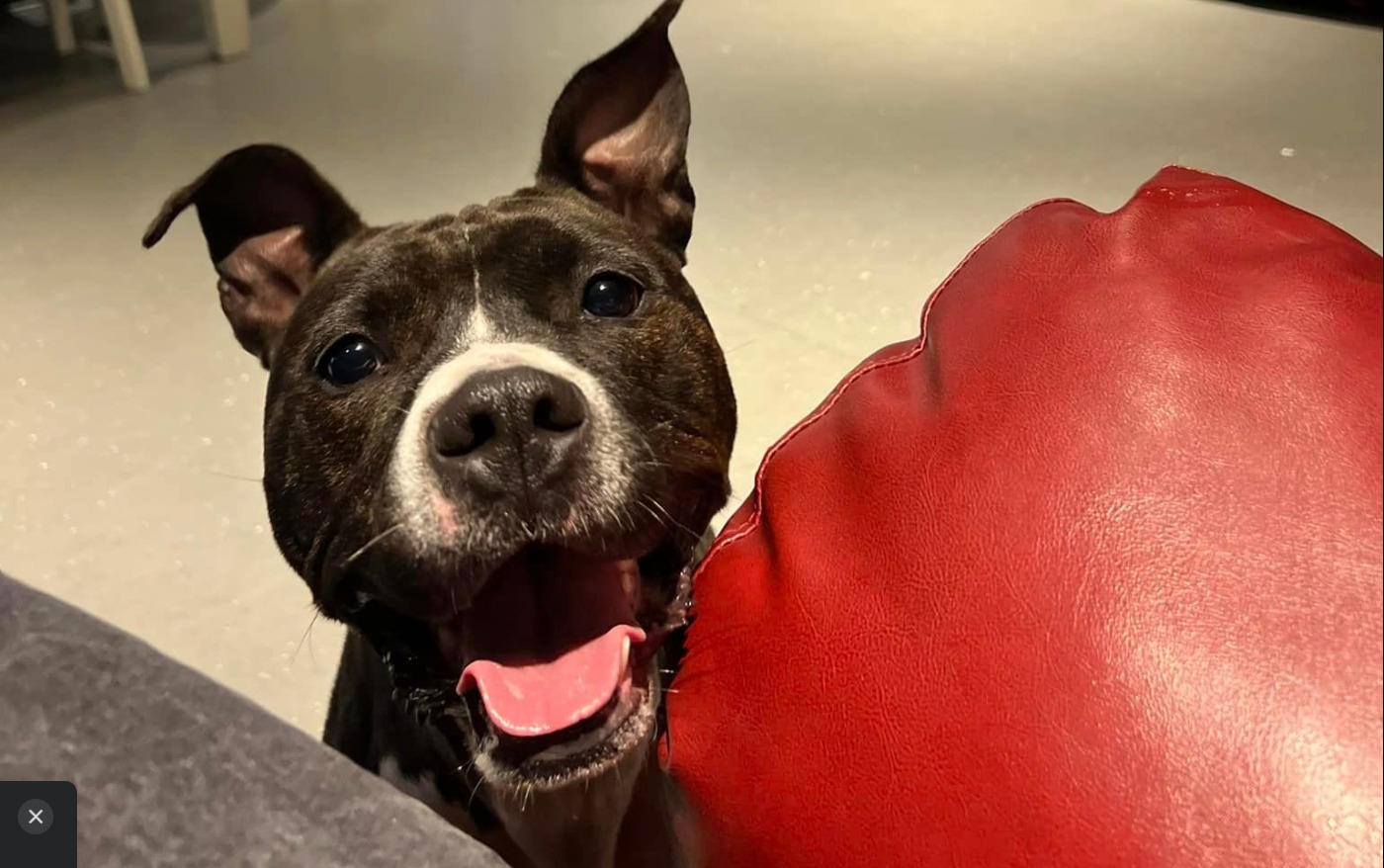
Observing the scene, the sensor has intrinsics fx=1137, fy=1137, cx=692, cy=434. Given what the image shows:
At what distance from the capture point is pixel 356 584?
118 centimetres

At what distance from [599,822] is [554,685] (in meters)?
0.35

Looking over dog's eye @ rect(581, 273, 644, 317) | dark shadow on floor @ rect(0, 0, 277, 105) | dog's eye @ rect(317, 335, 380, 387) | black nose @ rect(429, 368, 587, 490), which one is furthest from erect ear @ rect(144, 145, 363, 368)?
dark shadow on floor @ rect(0, 0, 277, 105)

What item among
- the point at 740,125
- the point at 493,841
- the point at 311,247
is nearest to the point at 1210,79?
the point at 740,125

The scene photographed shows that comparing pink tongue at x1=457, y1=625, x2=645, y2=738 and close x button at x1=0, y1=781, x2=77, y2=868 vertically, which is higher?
close x button at x1=0, y1=781, x2=77, y2=868

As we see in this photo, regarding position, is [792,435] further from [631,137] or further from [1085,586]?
[631,137]

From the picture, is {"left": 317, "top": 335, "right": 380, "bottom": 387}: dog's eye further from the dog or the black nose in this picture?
the black nose

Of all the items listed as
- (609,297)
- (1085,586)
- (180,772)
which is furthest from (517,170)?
(1085,586)

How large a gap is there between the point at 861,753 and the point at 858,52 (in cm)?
327

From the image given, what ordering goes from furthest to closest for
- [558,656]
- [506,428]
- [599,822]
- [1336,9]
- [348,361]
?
1. [1336,9]
2. [599,822]
3. [348,361]
4. [558,656]
5. [506,428]

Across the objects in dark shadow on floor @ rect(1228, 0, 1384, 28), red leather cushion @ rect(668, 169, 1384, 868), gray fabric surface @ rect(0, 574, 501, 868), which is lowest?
dark shadow on floor @ rect(1228, 0, 1384, 28)

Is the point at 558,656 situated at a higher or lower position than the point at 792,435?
lower

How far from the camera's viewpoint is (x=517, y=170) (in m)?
3.03

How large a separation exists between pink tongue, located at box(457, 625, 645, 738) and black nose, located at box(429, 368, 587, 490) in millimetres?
207

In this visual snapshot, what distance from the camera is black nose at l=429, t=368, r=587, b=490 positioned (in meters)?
1.04
